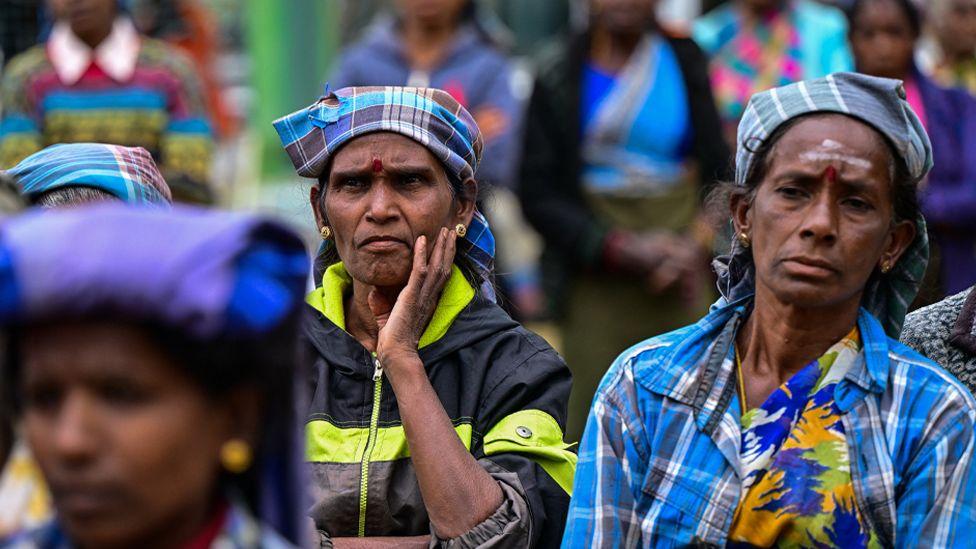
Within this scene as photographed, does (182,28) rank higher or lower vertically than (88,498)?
higher

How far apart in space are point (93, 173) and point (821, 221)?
5.88 ft

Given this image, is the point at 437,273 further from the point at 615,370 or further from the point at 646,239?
the point at 646,239

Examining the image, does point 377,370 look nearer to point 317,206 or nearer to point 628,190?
Result: point 317,206

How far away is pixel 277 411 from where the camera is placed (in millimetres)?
2566

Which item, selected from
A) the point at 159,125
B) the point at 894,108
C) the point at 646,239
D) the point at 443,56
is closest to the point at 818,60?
the point at 646,239

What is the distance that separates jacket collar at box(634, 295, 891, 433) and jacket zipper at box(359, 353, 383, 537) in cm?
65

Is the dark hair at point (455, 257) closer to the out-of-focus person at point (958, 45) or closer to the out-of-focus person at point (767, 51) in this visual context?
the out-of-focus person at point (767, 51)

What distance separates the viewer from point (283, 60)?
37.6 feet

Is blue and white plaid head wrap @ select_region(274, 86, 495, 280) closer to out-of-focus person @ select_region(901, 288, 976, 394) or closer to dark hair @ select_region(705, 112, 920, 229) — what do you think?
dark hair @ select_region(705, 112, 920, 229)

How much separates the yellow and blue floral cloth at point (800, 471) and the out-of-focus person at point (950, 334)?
1.54ft

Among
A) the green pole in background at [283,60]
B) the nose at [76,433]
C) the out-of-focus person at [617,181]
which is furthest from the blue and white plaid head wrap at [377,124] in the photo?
the green pole in background at [283,60]

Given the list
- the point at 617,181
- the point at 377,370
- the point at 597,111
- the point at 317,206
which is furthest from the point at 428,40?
the point at 377,370

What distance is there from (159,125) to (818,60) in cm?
319

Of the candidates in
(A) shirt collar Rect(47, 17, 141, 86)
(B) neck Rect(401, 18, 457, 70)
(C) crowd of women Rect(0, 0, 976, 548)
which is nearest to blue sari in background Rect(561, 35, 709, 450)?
(B) neck Rect(401, 18, 457, 70)
